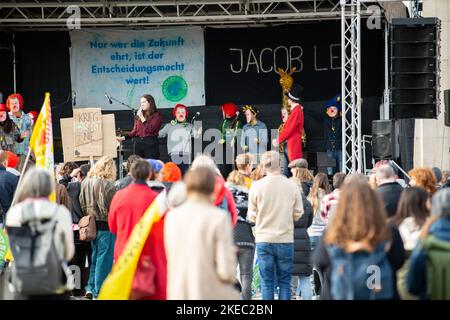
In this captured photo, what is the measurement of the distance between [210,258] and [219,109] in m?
13.0

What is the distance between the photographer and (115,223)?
294 inches

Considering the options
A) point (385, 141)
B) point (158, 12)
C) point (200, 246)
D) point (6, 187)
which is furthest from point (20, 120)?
point (200, 246)

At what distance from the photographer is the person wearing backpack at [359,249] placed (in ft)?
17.8

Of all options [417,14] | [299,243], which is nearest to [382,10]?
[417,14]

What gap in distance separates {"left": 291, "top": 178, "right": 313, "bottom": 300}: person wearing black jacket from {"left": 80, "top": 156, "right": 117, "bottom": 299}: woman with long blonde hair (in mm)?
1810

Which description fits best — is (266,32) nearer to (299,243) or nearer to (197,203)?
(299,243)

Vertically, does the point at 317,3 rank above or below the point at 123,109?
above

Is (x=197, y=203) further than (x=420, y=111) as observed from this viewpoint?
No

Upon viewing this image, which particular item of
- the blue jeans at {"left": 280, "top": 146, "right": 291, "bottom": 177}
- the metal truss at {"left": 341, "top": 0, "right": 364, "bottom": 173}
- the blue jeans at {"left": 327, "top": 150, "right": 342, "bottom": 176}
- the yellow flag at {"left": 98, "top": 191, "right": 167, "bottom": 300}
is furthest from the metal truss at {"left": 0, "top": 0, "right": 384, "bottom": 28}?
the yellow flag at {"left": 98, "top": 191, "right": 167, "bottom": 300}

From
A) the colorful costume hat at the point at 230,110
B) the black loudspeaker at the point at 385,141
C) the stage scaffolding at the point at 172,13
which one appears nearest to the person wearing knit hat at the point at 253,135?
the colorful costume hat at the point at 230,110

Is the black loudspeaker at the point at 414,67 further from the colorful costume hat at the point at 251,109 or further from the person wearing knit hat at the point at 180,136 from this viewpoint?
the person wearing knit hat at the point at 180,136

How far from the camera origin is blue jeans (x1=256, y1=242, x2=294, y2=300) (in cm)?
839

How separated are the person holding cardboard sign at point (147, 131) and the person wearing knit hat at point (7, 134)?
224cm

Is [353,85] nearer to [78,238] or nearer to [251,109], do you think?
[251,109]
